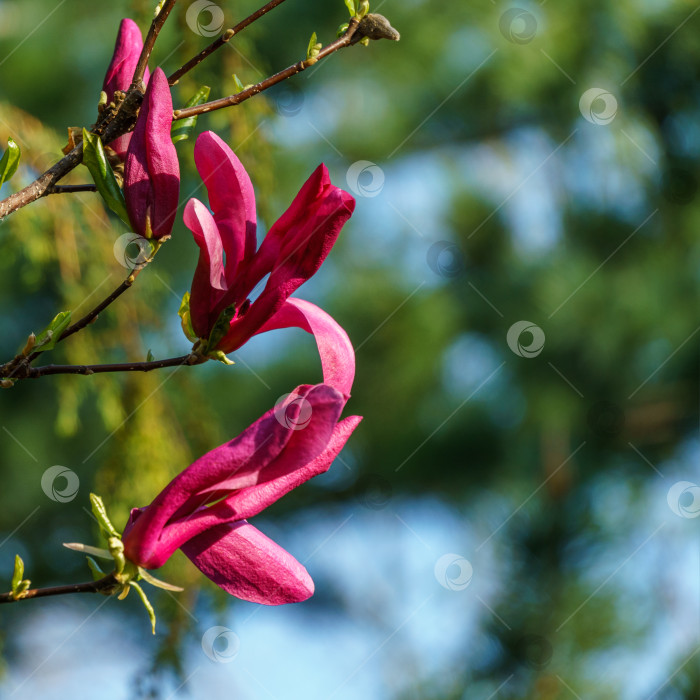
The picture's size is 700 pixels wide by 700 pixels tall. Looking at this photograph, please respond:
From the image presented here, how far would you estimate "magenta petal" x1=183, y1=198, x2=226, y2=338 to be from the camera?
1.82ft

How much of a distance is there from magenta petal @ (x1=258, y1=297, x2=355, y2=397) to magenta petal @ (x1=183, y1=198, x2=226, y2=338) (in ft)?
0.17

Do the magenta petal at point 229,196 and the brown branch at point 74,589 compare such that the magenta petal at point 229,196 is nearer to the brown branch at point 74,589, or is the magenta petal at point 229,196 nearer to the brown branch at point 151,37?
the brown branch at point 151,37

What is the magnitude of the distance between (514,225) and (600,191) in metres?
0.39

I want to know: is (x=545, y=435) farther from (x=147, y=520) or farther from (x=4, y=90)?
(x=147, y=520)

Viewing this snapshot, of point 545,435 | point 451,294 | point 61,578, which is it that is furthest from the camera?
point 451,294

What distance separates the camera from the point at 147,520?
546mm

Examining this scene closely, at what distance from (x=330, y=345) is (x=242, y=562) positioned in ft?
0.48

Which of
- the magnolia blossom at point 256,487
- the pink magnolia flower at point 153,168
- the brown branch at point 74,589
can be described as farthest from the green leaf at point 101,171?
the brown branch at point 74,589

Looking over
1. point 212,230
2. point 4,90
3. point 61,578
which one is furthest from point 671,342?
point 212,230

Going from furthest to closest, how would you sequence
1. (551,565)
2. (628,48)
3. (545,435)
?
(628,48)
(545,435)
(551,565)

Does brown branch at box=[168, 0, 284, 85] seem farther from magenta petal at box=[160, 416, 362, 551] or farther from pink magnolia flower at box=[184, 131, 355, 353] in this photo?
magenta petal at box=[160, 416, 362, 551]

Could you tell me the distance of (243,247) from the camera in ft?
1.93

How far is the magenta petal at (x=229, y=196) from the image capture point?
57 centimetres

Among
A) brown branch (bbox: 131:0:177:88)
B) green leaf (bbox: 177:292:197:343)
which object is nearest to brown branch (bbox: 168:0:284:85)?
brown branch (bbox: 131:0:177:88)
